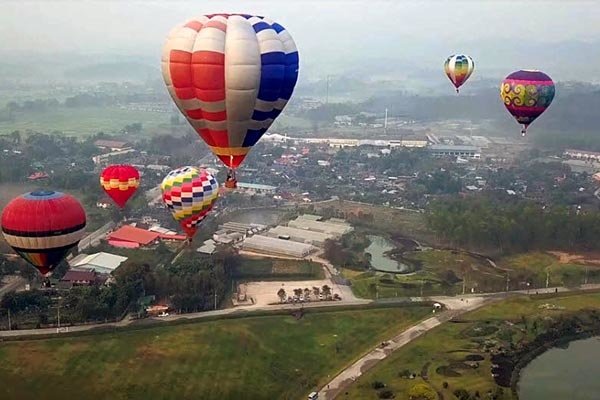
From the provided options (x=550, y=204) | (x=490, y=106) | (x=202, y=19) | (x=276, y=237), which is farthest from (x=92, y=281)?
(x=490, y=106)

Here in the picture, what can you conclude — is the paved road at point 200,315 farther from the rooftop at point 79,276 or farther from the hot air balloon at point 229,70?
the hot air balloon at point 229,70

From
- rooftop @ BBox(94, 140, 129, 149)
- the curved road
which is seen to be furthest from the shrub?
rooftop @ BBox(94, 140, 129, 149)

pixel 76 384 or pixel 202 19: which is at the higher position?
pixel 202 19

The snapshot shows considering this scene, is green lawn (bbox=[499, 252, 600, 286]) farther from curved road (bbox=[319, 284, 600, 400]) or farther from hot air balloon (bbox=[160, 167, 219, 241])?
→ hot air balloon (bbox=[160, 167, 219, 241])

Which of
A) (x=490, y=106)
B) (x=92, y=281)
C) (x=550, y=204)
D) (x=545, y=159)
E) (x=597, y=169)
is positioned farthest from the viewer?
(x=490, y=106)

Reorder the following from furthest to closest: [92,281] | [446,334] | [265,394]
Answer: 1. [92,281]
2. [446,334]
3. [265,394]

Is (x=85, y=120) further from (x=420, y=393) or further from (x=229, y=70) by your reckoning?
(x=229, y=70)

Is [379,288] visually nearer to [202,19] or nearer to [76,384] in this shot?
[76,384]
